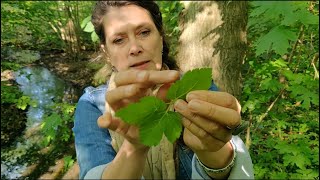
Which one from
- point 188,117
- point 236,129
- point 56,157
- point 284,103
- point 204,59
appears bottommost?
point 56,157

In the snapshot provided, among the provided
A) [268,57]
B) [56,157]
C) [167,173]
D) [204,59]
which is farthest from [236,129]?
[56,157]

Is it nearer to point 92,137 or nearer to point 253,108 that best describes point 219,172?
point 92,137

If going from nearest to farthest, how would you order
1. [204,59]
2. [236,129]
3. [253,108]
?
[236,129]
[204,59]
[253,108]

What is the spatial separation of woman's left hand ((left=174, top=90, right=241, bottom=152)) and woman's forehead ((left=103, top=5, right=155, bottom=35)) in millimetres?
794

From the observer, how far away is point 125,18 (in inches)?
66.0

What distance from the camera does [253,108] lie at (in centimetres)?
331

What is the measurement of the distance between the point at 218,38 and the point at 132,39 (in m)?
1.44

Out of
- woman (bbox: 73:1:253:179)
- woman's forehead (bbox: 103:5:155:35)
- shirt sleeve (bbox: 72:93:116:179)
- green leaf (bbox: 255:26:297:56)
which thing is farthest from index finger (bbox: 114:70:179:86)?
green leaf (bbox: 255:26:297:56)

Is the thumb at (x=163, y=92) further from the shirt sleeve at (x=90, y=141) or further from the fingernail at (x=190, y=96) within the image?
the shirt sleeve at (x=90, y=141)

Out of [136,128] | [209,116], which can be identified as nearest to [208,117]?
[209,116]

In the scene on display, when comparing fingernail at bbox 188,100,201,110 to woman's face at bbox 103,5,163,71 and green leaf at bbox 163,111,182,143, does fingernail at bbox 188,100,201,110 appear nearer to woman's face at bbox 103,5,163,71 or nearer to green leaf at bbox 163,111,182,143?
green leaf at bbox 163,111,182,143

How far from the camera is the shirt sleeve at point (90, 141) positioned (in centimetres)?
143

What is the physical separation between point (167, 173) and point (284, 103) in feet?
7.67

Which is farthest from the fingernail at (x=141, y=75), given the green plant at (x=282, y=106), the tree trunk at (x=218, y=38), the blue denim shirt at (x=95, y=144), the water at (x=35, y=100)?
the water at (x=35, y=100)
